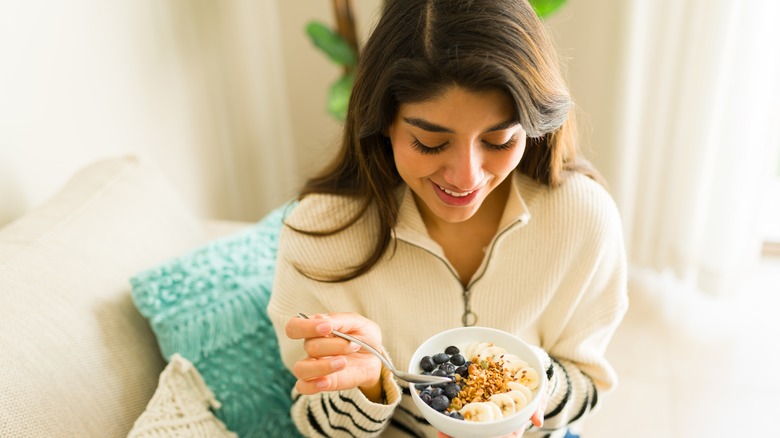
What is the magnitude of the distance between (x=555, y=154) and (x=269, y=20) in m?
1.59

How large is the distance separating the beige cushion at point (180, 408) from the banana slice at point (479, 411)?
1.66ft

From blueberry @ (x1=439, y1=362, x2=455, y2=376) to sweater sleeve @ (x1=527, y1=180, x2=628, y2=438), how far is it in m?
0.32

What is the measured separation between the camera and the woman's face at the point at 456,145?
917 millimetres

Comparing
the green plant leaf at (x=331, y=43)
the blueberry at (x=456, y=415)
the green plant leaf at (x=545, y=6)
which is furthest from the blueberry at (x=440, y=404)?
the green plant leaf at (x=331, y=43)

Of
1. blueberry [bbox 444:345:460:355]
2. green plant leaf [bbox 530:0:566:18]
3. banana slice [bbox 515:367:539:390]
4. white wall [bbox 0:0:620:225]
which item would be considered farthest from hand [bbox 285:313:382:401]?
green plant leaf [bbox 530:0:566:18]

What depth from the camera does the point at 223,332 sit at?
1.23 meters

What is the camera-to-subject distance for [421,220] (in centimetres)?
117

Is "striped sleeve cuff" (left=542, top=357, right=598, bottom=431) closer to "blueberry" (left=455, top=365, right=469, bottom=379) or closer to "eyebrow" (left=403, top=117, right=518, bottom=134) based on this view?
"blueberry" (left=455, top=365, right=469, bottom=379)

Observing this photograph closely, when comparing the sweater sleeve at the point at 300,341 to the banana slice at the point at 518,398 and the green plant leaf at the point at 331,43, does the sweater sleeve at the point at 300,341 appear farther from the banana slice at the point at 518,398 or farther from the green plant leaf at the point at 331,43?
the green plant leaf at the point at 331,43

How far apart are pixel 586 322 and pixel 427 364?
17.0 inches

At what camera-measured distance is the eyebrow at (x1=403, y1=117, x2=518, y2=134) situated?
0.93m

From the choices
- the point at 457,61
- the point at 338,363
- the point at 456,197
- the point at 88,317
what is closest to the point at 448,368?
the point at 338,363

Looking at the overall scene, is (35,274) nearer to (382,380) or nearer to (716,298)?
(382,380)

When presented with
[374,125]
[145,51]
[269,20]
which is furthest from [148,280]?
[269,20]
